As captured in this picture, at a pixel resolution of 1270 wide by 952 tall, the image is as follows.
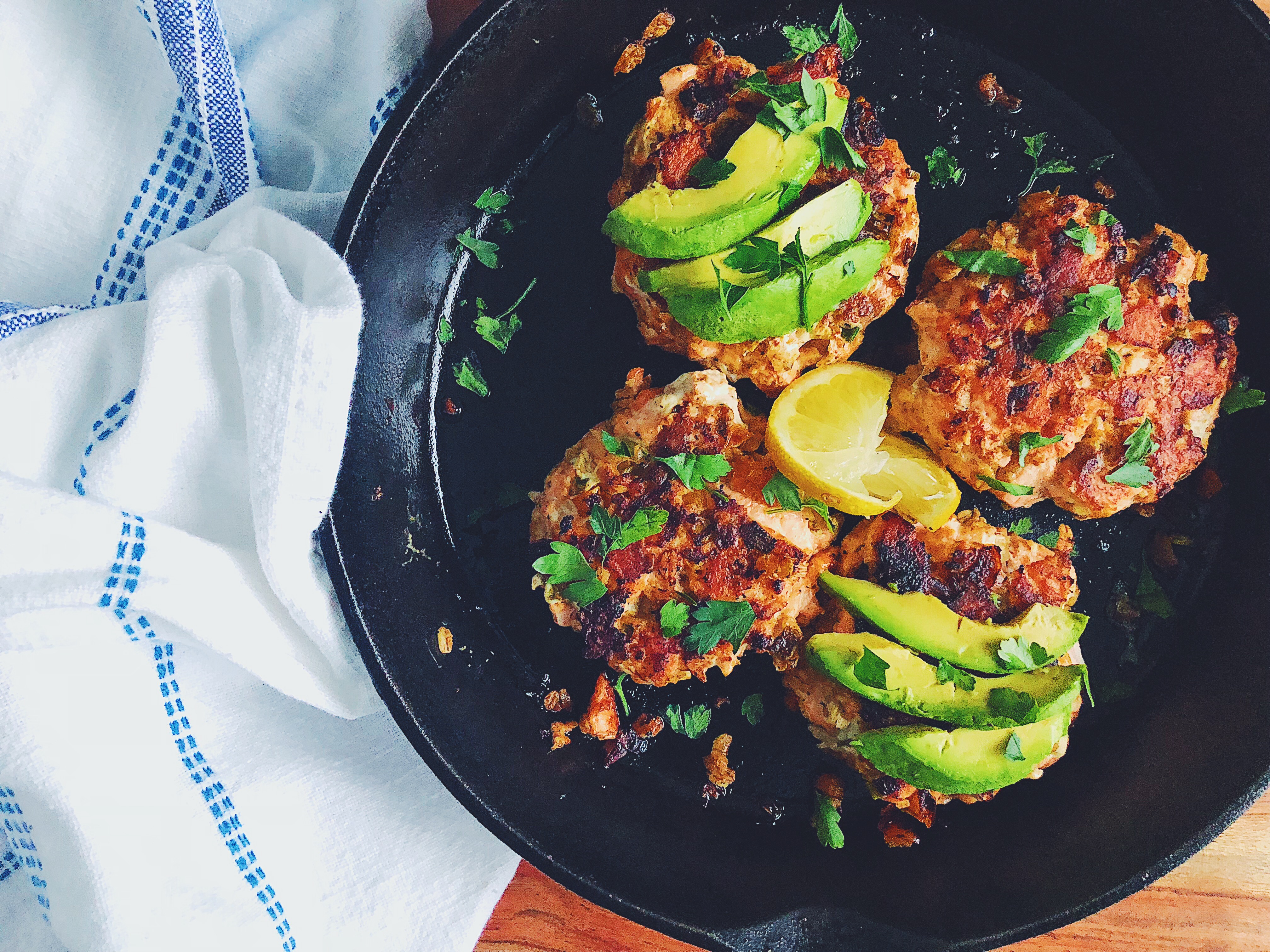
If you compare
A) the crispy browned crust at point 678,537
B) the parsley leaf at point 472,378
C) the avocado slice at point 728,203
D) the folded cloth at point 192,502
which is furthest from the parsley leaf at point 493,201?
the crispy browned crust at point 678,537

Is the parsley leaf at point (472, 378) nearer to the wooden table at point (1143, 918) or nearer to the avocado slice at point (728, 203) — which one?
the avocado slice at point (728, 203)

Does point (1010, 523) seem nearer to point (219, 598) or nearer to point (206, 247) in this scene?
point (219, 598)

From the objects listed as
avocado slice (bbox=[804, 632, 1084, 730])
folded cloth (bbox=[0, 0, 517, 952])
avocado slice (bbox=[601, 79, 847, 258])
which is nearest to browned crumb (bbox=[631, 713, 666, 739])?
folded cloth (bbox=[0, 0, 517, 952])

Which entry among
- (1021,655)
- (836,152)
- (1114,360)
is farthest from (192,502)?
(1114,360)

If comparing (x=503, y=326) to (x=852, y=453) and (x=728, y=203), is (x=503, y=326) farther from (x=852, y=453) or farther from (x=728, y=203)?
(x=852, y=453)

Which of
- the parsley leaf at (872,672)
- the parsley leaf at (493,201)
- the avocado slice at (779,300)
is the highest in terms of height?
the parsley leaf at (493,201)

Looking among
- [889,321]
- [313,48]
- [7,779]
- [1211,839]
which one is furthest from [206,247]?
[1211,839]

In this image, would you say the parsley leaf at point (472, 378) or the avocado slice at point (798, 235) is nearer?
the avocado slice at point (798, 235)
